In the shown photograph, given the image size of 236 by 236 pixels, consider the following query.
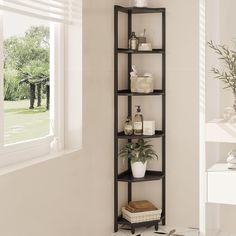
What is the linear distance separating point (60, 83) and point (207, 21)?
1.13m

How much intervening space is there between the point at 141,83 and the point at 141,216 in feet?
3.36

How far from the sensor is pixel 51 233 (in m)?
3.21

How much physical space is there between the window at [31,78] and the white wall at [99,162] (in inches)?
6.4

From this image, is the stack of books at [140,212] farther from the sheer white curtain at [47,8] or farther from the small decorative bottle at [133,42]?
the sheer white curtain at [47,8]

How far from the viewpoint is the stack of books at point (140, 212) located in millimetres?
4105

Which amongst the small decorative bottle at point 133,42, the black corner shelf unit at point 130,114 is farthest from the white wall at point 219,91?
the small decorative bottle at point 133,42

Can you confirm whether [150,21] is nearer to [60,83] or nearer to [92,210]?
[60,83]

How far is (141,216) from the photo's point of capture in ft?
13.5

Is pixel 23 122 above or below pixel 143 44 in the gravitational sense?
below

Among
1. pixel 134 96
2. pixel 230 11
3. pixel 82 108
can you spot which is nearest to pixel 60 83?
pixel 82 108

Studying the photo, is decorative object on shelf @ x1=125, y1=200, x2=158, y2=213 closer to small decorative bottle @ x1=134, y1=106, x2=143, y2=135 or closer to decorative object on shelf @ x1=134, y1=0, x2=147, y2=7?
small decorative bottle @ x1=134, y1=106, x2=143, y2=135

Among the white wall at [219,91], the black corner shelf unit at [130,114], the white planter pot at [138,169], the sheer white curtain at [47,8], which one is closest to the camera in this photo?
the sheer white curtain at [47,8]

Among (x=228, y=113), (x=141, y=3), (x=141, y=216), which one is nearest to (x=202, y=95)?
(x=228, y=113)

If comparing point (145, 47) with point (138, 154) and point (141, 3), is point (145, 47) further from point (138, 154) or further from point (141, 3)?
point (138, 154)
